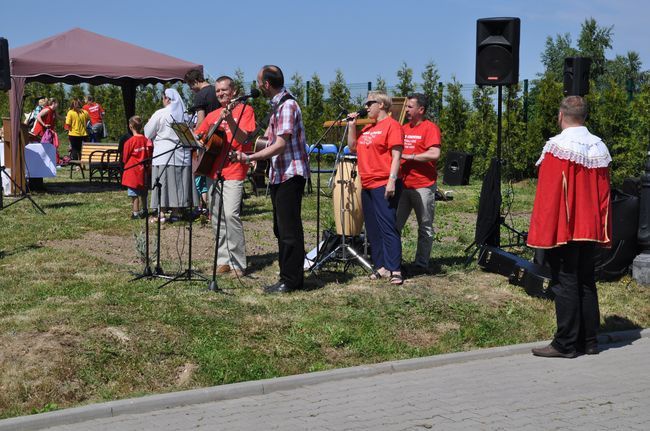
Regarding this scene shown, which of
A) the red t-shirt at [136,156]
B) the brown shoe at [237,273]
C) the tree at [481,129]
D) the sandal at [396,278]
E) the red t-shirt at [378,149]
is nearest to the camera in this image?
the red t-shirt at [378,149]

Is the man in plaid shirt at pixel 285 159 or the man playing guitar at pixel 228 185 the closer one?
the man in plaid shirt at pixel 285 159

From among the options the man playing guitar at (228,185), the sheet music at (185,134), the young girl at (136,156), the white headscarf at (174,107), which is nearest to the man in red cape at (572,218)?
the man playing guitar at (228,185)

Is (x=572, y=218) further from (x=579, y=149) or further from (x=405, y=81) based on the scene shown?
(x=405, y=81)

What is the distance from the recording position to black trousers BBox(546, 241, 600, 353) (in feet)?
25.7

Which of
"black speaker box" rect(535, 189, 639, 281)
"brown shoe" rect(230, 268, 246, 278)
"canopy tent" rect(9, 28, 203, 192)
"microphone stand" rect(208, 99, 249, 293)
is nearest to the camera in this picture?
"microphone stand" rect(208, 99, 249, 293)

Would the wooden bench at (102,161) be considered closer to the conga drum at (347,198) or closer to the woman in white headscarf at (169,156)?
the woman in white headscarf at (169,156)

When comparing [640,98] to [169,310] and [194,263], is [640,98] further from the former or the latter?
[169,310]

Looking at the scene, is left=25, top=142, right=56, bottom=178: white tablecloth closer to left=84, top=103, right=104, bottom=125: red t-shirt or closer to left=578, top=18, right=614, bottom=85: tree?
left=84, top=103, right=104, bottom=125: red t-shirt

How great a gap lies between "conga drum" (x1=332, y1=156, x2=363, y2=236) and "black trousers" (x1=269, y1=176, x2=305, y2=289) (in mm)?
1322

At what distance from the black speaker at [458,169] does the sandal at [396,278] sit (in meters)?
4.46

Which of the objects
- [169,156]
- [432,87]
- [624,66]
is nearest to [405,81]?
[432,87]

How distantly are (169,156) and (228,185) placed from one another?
400cm

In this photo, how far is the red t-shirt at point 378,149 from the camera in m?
9.53

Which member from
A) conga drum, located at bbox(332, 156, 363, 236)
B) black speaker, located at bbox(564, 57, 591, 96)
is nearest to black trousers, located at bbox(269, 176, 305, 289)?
conga drum, located at bbox(332, 156, 363, 236)
